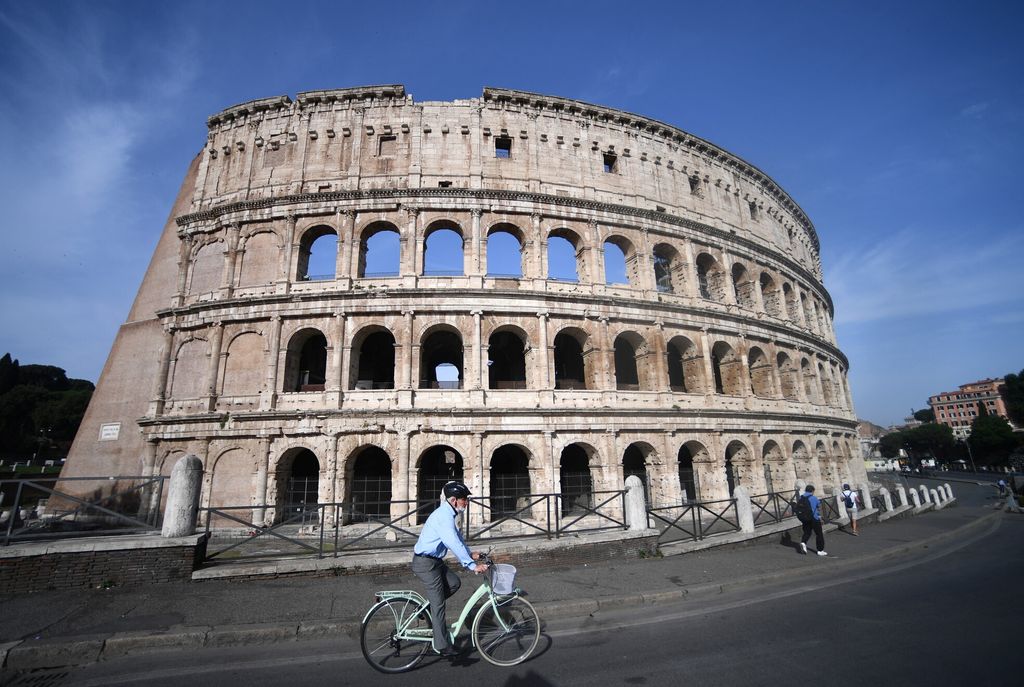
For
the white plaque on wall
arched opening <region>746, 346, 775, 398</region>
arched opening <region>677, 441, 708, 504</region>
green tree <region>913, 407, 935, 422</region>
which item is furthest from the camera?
green tree <region>913, 407, 935, 422</region>

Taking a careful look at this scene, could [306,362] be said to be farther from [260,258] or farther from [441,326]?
[441,326]

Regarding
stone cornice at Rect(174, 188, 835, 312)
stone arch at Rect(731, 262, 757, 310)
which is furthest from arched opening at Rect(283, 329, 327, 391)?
stone arch at Rect(731, 262, 757, 310)

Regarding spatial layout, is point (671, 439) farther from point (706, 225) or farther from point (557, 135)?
point (557, 135)

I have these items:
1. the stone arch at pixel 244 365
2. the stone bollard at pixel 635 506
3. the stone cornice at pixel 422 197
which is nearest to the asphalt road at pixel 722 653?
the stone bollard at pixel 635 506

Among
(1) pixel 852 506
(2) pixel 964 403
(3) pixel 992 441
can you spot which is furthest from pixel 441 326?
(2) pixel 964 403

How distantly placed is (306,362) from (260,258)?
486 cm

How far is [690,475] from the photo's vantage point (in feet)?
64.0

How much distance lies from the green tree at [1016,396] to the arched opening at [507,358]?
82.5 m

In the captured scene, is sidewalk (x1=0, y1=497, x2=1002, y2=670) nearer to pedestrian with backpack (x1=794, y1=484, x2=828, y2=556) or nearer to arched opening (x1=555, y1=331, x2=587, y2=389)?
pedestrian with backpack (x1=794, y1=484, x2=828, y2=556)

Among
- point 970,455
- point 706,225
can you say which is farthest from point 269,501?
point 970,455

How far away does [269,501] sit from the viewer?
15547mm

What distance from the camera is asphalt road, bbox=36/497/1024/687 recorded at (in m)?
4.42

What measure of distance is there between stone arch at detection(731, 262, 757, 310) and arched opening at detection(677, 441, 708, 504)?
8.43 meters

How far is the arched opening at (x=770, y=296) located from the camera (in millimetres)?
24500
